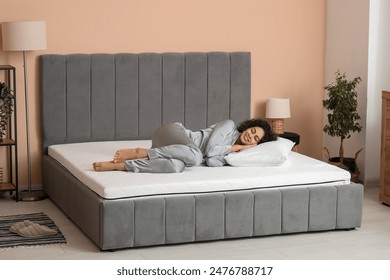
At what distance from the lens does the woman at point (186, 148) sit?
5.11 metres

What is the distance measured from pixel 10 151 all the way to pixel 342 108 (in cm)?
246

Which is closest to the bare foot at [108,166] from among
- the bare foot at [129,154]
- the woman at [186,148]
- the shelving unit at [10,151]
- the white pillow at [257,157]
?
the woman at [186,148]

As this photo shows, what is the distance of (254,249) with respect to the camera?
16.0 feet

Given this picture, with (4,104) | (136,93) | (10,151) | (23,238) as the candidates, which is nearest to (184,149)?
(23,238)

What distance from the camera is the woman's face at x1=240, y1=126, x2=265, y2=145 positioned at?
553 cm

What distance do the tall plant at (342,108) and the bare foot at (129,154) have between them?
1768mm

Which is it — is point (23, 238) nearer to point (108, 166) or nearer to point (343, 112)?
point (108, 166)

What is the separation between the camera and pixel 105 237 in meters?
4.73

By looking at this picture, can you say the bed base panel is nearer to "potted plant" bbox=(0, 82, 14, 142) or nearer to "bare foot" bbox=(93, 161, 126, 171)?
"bare foot" bbox=(93, 161, 126, 171)

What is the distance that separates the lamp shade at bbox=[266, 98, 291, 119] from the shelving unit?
1.95 metres

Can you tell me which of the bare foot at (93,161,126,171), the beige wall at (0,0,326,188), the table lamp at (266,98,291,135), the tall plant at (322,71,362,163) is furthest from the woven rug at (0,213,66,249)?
the tall plant at (322,71,362,163)

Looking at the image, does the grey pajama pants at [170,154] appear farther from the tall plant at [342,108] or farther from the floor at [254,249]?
the tall plant at [342,108]
